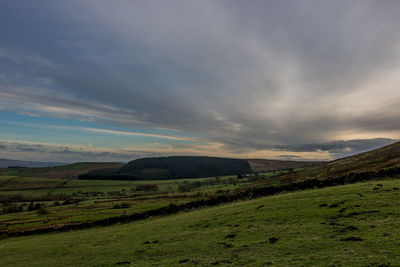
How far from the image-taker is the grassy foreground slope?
1398cm

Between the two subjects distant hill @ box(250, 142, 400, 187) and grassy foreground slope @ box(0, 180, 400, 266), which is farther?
distant hill @ box(250, 142, 400, 187)

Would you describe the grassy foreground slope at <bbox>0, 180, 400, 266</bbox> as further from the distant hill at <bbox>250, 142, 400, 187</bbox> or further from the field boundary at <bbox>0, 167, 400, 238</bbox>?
the distant hill at <bbox>250, 142, 400, 187</bbox>

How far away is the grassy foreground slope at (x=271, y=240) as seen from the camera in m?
14.0

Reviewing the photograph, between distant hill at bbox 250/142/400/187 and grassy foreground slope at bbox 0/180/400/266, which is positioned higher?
distant hill at bbox 250/142/400/187

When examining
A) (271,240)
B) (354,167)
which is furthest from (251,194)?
(354,167)

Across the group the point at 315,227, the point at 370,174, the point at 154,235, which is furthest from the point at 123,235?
the point at 370,174

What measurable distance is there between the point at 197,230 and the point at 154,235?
5488 millimetres

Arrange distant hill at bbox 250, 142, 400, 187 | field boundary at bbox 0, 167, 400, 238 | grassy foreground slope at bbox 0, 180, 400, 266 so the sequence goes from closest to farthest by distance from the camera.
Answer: grassy foreground slope at bbox 0, 180, 400, 266 → field boundary at bbox 0, 167, 400, 238 → distant hill at bbox 250, 142, 400, 187

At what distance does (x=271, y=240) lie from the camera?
59.5 feet

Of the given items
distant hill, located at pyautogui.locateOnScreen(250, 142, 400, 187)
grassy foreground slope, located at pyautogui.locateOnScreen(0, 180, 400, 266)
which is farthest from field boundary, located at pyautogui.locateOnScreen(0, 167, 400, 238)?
grassy foreground slope, located at pyautogui.locateOnScreen(0, 180, 400, 266)

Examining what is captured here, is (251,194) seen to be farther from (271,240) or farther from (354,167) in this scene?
(354,167)

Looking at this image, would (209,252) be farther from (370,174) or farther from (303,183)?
(370,174)

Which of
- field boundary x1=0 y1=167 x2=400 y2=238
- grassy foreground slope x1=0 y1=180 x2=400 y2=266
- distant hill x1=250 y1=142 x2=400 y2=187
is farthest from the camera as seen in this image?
distant hill x1=250 y1=142 x2=400 y2=187

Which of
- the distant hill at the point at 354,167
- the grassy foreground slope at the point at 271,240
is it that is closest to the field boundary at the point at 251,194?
the distant hill at the point at 354,167
